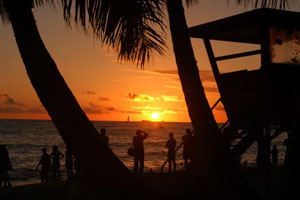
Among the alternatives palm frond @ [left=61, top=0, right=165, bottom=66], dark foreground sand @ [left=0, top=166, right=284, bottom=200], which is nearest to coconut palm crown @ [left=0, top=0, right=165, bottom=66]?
palm frond @ [left=61, top=0, right=165, bottom=66]

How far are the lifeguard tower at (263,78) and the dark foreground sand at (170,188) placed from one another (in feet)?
4.43

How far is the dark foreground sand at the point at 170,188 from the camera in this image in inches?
354

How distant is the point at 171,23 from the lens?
17.3 feet

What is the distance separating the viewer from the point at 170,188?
1057 cm

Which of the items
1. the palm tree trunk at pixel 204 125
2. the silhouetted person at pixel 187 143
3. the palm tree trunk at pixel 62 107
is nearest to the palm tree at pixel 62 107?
the palm tree trunk at pixel 62 107

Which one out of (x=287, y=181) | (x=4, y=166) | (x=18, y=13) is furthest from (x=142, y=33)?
(x=4, y=166)

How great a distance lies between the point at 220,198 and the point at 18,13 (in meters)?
3.36

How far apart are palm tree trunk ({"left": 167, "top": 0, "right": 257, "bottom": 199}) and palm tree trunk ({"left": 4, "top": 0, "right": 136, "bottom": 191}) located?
1172 mm

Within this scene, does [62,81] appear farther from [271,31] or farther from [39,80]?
[271,31]

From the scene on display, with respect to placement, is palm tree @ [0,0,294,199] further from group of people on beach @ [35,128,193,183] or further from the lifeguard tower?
group of people on beach @ [35,128,193,183]

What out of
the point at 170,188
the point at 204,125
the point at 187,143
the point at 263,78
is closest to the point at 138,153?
the point at 187,143

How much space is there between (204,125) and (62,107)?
182cm

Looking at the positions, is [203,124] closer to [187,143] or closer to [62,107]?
[62,107]

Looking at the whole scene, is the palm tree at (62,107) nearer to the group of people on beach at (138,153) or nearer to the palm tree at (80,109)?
the palm tree at (80,109)
